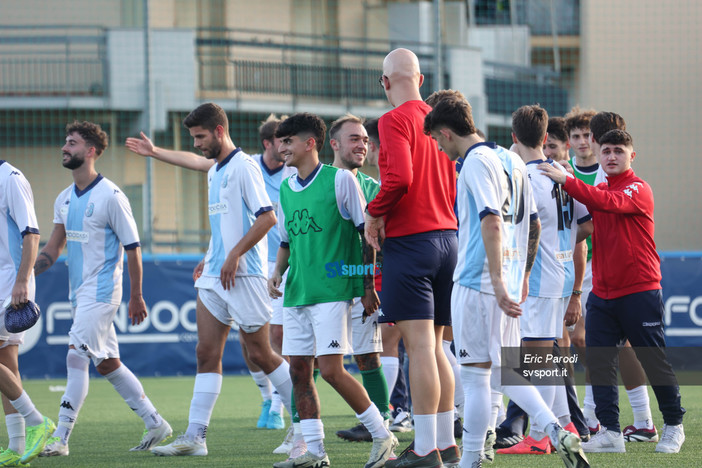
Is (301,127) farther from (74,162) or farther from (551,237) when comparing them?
(74,162)

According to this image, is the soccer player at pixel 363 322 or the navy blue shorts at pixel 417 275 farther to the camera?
the soccer player at pixel 363 322

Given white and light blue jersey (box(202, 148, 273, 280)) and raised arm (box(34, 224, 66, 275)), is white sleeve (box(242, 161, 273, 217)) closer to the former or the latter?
white and light blue jersey (box(202, 148, 273, 280))

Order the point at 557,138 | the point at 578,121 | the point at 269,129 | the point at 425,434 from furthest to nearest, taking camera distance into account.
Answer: the point at 269,129 < the point at 578,121 < the point at 557,138 < the point at 425,434

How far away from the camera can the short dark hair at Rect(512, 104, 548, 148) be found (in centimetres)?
622

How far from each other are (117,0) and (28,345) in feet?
29.9

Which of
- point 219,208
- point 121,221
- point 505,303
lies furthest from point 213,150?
point 505,303

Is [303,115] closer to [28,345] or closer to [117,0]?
[28,345]

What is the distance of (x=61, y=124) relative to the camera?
1602 cm

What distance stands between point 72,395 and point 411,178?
10.0 ft

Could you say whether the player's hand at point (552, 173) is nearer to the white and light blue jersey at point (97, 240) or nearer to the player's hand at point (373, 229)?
the player's hand at point (373, 229)

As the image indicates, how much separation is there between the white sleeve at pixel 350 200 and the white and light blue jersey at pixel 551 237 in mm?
1276

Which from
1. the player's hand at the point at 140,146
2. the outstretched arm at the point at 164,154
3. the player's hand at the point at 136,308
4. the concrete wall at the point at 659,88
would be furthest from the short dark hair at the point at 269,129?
the concrete wall at the point at 659,88

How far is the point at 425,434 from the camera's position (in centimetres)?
521

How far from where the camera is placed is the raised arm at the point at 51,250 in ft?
23.0
